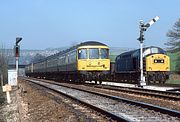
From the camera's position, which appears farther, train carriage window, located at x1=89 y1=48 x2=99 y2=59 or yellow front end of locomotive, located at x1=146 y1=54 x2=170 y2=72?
yellow front end of locomotive, located at x1=146 y1=54 x2=170 y2=72

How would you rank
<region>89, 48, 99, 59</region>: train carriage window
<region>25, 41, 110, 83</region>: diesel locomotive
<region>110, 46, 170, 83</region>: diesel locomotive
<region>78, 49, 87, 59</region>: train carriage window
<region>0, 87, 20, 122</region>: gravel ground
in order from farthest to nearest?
<region>110, 46, 170, 83</region>: diesel locomotive
<region>89, 48, 99, 59</region>: train carriage window
<region>78, 49, 87, 59</region>: train carriage window
<region>25, 41, 110, 83</region>: diesel locomotive
<region>0, 87, 20, 122</region>: gravel ground

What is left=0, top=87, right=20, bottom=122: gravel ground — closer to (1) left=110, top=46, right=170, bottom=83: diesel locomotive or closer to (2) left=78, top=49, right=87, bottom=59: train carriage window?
(2) left=78, top=49, right=87, bottom=59: train carriage window

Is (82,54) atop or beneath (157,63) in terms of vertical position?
atop

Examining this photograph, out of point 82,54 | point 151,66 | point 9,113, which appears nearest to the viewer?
point 9,113

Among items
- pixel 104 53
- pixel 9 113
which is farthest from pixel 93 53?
pixel 9 113

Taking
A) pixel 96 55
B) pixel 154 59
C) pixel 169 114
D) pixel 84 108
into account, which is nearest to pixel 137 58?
pixel 154 59

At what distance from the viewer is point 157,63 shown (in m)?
37.8

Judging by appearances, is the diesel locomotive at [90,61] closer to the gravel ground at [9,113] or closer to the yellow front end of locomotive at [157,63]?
the yellow front end of locomotive at [157,63]

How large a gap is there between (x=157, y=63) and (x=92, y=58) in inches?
288

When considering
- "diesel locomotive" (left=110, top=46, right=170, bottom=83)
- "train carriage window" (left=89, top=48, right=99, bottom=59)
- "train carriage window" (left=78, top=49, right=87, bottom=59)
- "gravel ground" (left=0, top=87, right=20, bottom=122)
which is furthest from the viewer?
"diesel locomotive" (left=110, top=46, right=170, bottom=83)

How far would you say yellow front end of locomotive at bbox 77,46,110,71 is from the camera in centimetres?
3334

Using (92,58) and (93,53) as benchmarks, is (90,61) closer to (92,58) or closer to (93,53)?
(92,58)

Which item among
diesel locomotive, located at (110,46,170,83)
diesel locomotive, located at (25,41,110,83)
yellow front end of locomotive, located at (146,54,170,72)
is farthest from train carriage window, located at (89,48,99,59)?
yellow front end of locomotive, located at (146,54,170,72)

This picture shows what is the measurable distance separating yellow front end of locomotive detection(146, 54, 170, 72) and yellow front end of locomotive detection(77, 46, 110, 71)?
507 centimetres
